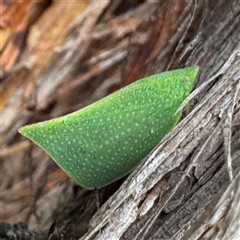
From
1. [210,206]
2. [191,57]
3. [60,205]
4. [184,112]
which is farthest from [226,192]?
[60,205]

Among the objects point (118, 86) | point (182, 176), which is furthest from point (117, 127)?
point (118, 86)

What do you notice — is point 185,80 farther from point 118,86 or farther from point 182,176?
point 118,86

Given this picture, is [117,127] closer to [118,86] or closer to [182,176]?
[182,176]

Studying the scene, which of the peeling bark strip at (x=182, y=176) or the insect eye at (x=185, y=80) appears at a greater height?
the insect eye at (x=185, y=80)

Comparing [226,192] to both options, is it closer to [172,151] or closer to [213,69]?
[172,151]

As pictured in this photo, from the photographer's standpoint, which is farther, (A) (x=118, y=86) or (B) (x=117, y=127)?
(A) (x=118, y=86)

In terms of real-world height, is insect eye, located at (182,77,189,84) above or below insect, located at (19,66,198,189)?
above
